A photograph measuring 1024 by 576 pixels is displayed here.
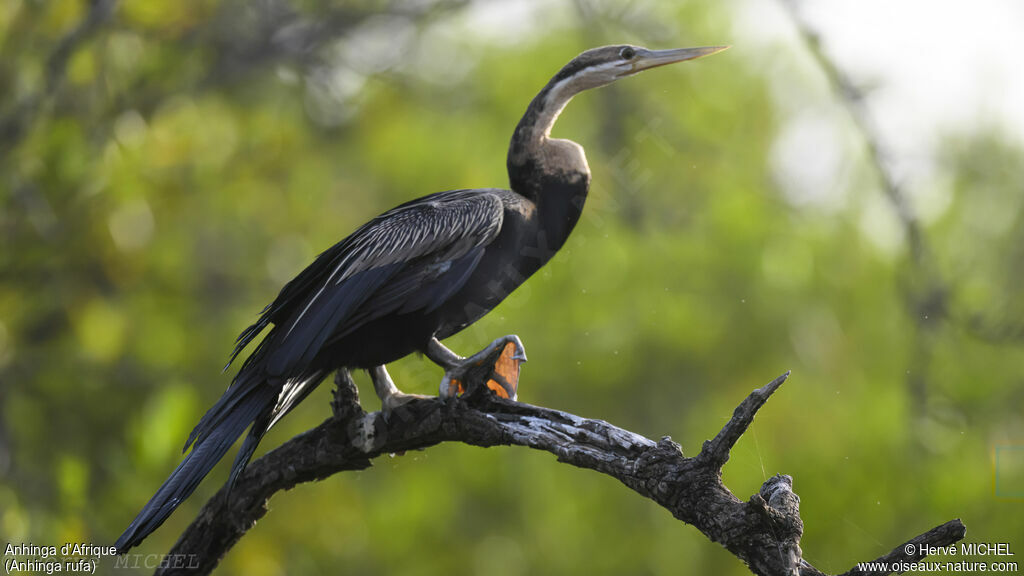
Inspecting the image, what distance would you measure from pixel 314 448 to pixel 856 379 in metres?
6.94

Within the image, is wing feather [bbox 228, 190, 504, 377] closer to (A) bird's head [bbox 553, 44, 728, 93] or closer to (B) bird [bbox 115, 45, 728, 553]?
(B) bird [bbox 115, 45, 728, 553]

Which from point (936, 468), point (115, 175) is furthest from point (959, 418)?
point (115, 175)

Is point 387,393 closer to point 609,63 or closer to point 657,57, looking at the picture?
point 609,63

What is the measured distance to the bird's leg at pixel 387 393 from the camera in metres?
2.90

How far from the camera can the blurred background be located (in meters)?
6.18

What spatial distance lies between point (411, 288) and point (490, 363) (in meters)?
0.37

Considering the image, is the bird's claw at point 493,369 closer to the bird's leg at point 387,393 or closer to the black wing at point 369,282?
the bird's leg at point 387,393

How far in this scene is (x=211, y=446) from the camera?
252 cm

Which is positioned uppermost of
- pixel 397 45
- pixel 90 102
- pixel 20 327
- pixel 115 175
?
pixel 397 45

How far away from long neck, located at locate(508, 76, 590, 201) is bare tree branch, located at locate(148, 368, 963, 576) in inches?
31.0

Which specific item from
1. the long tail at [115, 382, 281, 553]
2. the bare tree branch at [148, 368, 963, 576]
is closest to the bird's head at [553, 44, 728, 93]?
the bare tree branch at [148, 368, 963, 576]

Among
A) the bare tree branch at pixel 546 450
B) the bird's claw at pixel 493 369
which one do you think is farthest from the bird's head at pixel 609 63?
the bare tree branch at pixel 546 450

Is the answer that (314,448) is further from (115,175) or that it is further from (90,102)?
(90,102)

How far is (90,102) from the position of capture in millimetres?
6227
